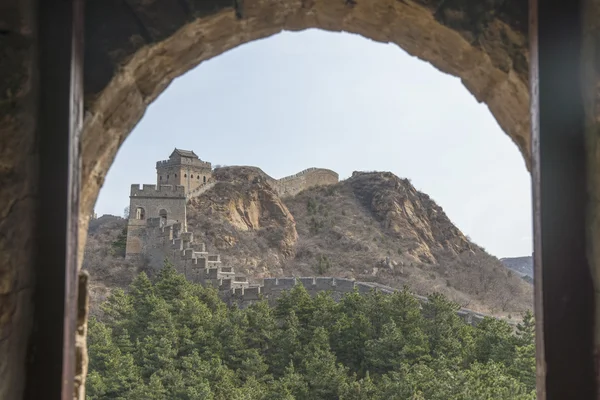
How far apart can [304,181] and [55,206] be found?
38.4 meters

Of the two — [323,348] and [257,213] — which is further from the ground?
[257,213]

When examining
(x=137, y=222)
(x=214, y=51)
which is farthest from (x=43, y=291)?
(x=137, y=222)

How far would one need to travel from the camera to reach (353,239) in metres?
32.2

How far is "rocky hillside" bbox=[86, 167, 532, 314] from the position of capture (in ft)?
91.6

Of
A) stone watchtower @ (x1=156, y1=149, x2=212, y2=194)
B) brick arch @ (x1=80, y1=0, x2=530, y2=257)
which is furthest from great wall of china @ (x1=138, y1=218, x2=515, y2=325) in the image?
brick arch @ (x1=80, y1=0, x2=530, y2=257)

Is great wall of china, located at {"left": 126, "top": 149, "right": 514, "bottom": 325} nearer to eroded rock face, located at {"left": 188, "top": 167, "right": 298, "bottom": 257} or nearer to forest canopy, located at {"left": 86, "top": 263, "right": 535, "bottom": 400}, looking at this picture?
eroded rock face, located at {"left": 188, "top": 167, "right": 298, "bottom": 257}

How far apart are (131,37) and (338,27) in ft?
2.20

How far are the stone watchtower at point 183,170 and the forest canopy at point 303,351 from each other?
17.1 meters

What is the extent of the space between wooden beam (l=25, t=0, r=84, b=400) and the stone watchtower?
3190cm

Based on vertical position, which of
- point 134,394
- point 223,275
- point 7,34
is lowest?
point 134,394

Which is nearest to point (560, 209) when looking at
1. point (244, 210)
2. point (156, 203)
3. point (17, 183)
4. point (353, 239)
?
point (17, 183)

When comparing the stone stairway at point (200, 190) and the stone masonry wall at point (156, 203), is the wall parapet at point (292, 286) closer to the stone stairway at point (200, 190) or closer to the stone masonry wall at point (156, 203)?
the stone masonry wall at point (156, 203)

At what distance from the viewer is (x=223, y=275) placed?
21828 mm

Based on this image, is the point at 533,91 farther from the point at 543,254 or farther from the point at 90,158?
the point at 90,158
